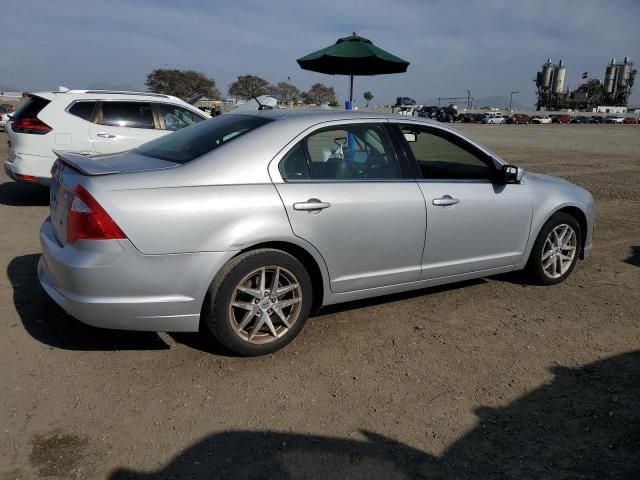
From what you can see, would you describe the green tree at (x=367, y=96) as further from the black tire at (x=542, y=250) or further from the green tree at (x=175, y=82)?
the black tire at (x=542, y=250)

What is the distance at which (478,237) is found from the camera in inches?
168

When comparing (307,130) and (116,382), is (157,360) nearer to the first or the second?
(116,382)

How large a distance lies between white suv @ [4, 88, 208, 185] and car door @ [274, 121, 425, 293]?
5074 millimetres

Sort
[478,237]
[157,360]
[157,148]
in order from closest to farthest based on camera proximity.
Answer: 1. [157,360]
2. [157,148]
3. [478,237]

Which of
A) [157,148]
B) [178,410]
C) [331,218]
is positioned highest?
[157,148]

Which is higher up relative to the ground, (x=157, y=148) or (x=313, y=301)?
(x=157, y=148)

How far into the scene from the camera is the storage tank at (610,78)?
144 meters

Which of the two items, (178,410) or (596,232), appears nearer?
(178,410)

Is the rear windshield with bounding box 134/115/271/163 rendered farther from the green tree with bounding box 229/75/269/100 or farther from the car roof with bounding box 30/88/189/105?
the green tree with bounding box 229/75/269/100

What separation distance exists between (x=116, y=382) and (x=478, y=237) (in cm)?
278

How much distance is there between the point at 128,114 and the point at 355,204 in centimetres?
564

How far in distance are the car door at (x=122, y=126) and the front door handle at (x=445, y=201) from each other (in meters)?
5.32

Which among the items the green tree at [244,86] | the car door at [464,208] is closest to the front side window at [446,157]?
the car door at [464,208]

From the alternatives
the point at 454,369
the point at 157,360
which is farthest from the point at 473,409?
the point at 157,360
